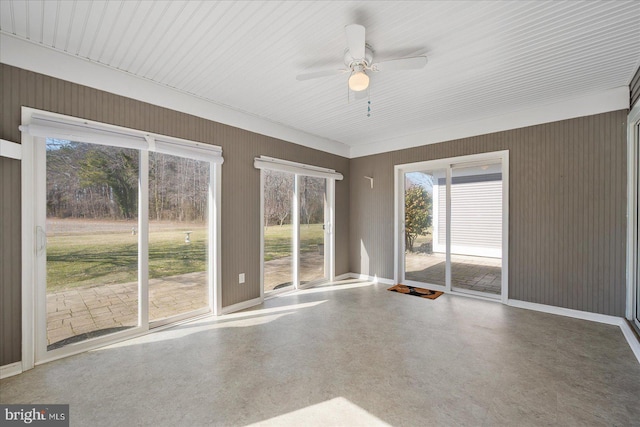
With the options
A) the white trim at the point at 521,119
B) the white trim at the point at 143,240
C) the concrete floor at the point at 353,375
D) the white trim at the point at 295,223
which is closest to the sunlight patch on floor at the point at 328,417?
the concrete floor at the point at 353,375

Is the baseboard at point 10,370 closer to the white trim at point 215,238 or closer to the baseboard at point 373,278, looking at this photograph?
the white trim at point 215,238

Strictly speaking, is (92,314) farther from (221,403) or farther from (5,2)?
(5,2)

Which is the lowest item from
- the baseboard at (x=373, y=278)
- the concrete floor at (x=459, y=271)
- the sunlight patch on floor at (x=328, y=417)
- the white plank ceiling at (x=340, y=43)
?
the sunlight patch on floor at (x=328, y=417)

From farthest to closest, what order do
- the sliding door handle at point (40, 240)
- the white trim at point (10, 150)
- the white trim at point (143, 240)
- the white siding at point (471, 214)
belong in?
the white siding at point (471, 214)
the white trim at point (143, 240)
the sliding door handle at point (40, 240)
the white trim at point (10, 150)

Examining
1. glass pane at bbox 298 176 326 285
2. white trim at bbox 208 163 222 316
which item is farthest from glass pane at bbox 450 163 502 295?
white trim at bbox 208 163 222 316

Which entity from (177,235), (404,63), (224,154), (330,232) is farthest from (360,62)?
(330,232)

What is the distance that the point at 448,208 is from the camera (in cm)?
445

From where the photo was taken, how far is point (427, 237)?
15.5 feet

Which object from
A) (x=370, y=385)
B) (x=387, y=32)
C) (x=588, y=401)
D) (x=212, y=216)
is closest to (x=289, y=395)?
(x=370, y=385)

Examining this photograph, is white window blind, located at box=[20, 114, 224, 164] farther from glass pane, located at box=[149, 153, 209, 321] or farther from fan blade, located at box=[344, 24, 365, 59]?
fan blade, located at box=[344, 24, 365, 59]

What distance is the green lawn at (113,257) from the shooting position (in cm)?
246

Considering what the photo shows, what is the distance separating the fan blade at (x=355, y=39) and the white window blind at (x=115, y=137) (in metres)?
2.14

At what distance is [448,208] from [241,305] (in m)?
3.57

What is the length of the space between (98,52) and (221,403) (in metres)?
3.07
